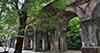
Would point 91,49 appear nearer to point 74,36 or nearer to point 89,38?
point 89,38

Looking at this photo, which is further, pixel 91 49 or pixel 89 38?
pixel 89 38

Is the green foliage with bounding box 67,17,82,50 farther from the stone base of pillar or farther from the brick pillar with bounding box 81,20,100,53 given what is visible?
the stone base of pillar

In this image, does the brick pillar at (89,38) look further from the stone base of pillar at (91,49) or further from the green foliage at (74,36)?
the green foliage at (74,36)

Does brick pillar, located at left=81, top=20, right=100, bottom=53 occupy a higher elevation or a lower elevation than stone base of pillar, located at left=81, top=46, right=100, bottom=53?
higher

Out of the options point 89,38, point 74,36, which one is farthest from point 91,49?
point 74,36

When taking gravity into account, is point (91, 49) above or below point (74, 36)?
below

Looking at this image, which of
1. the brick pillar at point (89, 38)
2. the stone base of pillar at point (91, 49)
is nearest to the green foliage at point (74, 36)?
the brick pillar at point (89, 38)

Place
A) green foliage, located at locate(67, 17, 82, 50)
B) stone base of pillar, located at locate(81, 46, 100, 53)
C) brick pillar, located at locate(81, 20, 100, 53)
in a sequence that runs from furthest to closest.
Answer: green foliage, located at locate(67, 17, 82, 50) → brick pillar, located at locate(81, 20, 100, 53) → stone base of pillar, located at locate(81, 46, 100, 53)

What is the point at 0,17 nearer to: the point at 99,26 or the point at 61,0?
the point at 61,0

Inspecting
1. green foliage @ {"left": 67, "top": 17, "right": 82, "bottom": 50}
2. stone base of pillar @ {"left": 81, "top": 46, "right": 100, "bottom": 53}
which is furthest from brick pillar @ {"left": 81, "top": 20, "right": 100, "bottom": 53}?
green foliage @ {"left": 67, "top": 17, "right": 82, "bottom": 50}

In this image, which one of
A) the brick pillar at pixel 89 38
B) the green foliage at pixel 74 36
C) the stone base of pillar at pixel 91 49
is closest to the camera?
the stone base of pillar at pixel 91 49

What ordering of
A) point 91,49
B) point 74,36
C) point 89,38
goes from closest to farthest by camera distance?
1. point 91,49
2. point 89,38
3. point 74,36

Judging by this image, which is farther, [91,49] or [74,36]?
[74,36]

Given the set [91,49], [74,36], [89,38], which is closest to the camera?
[91,49]
